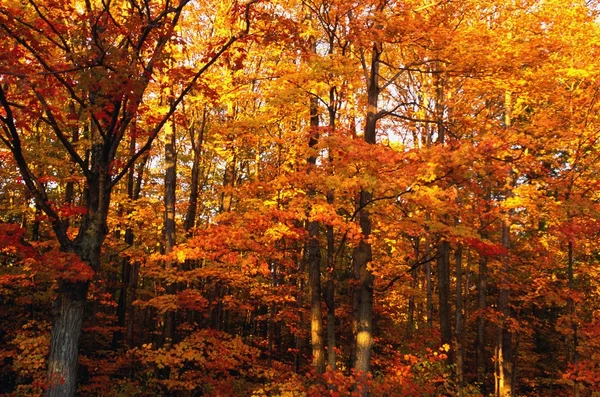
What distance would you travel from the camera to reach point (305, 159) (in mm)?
12375

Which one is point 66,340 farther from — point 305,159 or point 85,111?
point 305,159

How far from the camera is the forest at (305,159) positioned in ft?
22.6

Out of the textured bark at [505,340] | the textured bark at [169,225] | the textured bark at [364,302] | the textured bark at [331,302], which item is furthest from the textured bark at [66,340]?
the textured bark at [505,340]

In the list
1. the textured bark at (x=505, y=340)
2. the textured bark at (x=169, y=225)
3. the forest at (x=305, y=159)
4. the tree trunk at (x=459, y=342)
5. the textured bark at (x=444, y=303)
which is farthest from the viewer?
the textured bark at (x=444, y=303)

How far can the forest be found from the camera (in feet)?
22.6

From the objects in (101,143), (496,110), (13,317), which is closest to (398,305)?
(496,110)

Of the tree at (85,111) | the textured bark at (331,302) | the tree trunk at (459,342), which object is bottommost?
the tree trunk at (459,342)

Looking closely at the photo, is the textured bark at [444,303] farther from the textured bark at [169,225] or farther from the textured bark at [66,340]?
the textured bark at [66,340]

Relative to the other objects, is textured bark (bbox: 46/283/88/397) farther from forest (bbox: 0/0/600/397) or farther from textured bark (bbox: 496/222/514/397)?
textured bark (bbox: 496/222/514/397)

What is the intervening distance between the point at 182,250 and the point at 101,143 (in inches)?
174

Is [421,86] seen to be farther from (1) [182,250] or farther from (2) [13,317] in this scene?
(2) [13,317]

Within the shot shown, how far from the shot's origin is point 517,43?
10797mm

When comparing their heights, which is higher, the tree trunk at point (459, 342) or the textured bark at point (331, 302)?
the textured bark at point (331, 302)

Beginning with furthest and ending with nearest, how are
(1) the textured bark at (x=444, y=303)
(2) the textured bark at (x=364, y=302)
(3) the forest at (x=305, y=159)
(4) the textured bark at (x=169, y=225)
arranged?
(1) the textured bark at (x=444, y=303), (4) the textured bark at (x=169, y=225), (2) the textured bark at (x=364, y=302), (3) the forest at (x=305, y=159)
